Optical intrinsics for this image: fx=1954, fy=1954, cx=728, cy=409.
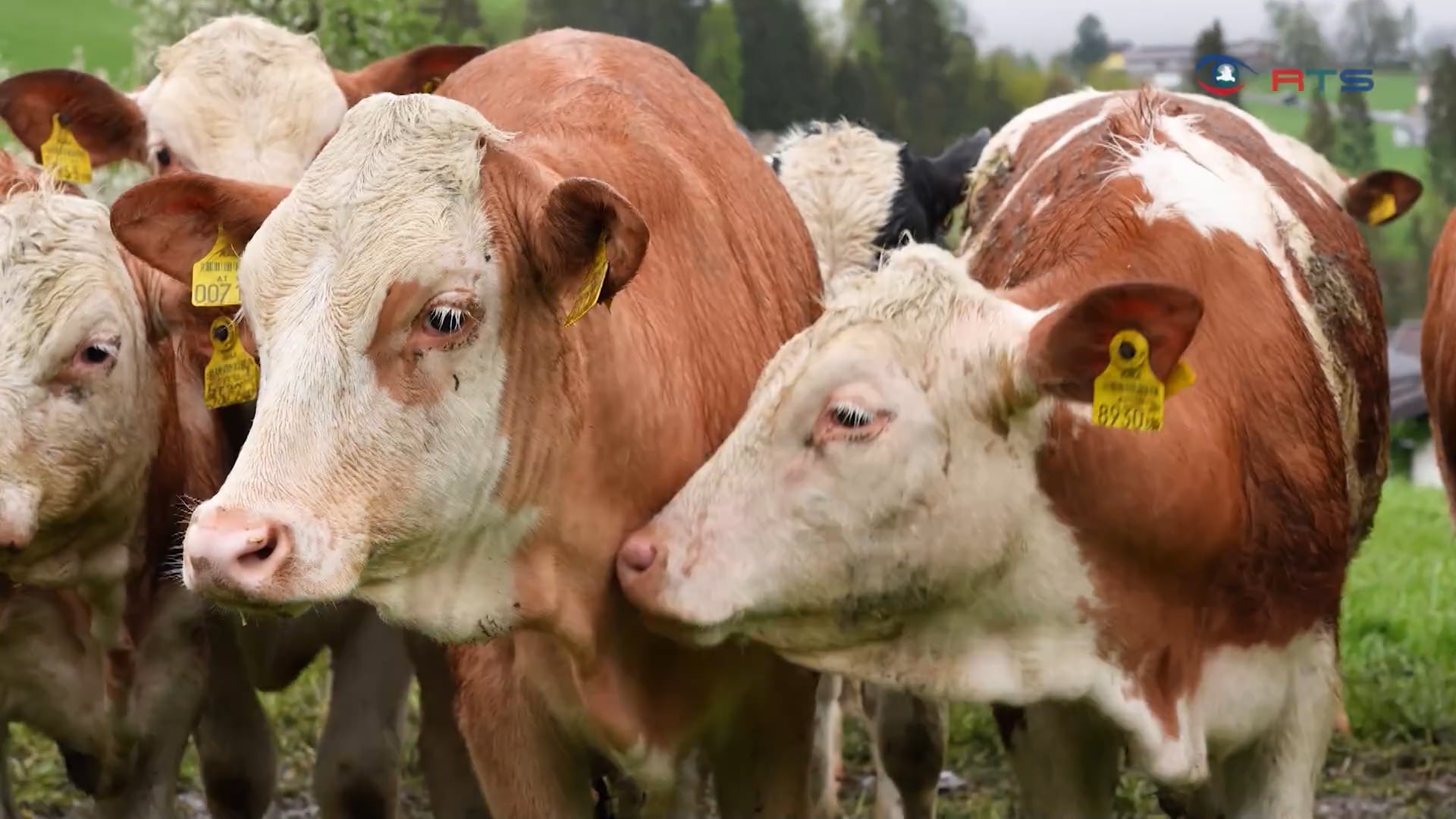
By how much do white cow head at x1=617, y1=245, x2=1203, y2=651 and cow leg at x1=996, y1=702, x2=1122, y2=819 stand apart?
728 mm

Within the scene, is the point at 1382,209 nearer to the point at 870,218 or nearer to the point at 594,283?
the point at 870,218

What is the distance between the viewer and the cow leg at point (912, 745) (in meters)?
5.59

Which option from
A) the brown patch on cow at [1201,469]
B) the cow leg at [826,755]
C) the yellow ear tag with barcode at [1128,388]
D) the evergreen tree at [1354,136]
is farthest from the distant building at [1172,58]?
the yellow ear tag with barcode at [1128,388]

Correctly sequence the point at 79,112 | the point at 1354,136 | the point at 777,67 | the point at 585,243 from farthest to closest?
the point at 1354,136 → the point at 777,67 → the point at 79,112 → the point at 585,243

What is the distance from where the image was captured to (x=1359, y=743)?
6.80 m

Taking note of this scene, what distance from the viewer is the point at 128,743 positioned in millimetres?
4656

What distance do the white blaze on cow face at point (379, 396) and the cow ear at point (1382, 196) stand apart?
435 cm

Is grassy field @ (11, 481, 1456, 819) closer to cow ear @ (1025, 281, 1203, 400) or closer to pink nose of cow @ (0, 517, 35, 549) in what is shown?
pink nose of cow @ (0, 517, 35, 549)

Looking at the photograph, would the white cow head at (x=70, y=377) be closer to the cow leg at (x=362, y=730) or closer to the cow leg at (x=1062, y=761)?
the cow leg at (x=362, y=730)

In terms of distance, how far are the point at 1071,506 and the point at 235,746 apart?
108 inches

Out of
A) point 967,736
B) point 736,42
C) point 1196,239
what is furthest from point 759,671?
point 736,42

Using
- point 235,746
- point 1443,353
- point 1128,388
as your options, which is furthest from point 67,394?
point 1443,353

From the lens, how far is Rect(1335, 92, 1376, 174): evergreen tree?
1063 cm

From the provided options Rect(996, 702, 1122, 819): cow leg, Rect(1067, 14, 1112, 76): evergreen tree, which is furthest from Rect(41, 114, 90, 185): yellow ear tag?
Rect(1067, 14, 1112, 76): evergreen tree
